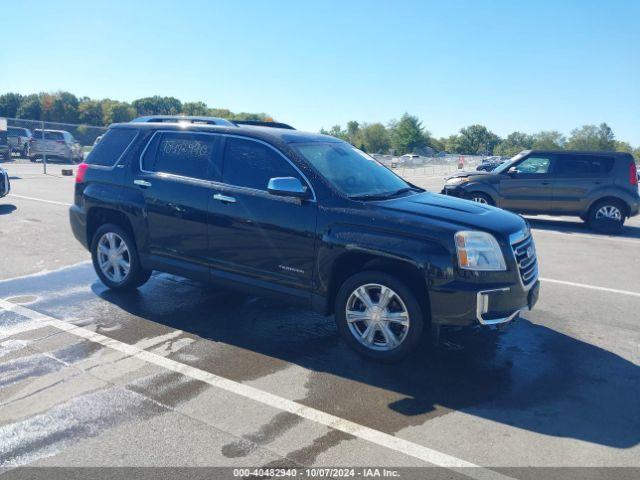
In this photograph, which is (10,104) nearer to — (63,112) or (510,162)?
(63,112)

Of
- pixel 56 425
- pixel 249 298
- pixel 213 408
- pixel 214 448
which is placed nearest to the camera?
pixel 214 448

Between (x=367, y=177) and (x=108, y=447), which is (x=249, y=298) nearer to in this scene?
(x=367, y=177)

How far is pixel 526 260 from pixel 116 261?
4304 millimetres

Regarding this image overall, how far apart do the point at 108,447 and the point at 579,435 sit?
2.90 metres

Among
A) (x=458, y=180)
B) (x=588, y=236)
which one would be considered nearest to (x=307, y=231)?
(x=588, y=236)

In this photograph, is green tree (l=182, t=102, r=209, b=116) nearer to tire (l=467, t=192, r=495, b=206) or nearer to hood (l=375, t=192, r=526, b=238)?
tire (l=467, t=192, r=495, b=206)

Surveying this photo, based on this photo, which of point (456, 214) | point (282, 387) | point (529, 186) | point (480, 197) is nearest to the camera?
point (282, 387)

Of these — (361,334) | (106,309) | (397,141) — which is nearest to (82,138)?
(106,309)

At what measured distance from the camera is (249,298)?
6.23 meters

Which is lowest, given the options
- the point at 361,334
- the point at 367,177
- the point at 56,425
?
the point at 56,425

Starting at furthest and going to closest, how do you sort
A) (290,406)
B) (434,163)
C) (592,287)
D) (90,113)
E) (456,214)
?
(90,113)
(434,163)
(592,287)
(456,214)
(290,406)

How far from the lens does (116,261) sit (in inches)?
244

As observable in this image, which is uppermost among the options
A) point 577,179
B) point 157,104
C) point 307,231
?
point 157,104

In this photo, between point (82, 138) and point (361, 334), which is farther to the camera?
point (82, 138)
